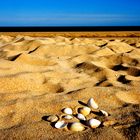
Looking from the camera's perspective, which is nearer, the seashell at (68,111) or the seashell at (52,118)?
the seashell at (52,118)

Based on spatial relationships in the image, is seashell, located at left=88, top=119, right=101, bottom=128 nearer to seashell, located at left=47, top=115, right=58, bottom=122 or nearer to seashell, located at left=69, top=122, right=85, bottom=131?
seashell, located at left=69, top=122, right=85, bottom=131

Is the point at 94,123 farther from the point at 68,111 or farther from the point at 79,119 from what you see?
the point at 68,111

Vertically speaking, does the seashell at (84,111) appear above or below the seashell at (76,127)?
below

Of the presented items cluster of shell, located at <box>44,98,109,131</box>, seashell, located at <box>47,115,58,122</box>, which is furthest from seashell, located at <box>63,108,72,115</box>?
seashell, located at <box>47,115,58,122</box>

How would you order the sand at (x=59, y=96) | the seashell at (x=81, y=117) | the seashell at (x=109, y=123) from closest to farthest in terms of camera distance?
the sand at (x=59, y=96) < the seashell at (x=109, y=123) < the seashell at (x=81, y=117)

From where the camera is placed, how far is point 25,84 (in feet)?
9.91

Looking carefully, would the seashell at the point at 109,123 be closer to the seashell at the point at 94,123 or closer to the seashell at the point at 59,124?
the seashell at the point at 94,123

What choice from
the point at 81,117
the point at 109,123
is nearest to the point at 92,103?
the point at 81,117

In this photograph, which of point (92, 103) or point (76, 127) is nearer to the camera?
point (76, 127)

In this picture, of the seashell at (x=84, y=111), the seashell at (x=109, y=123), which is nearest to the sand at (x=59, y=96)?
the seashell at (x=109, y=123)

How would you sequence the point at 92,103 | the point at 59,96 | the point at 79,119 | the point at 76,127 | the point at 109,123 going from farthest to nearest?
the point at 59,96, the point at 92,103, the point at 79,119, the point at 109,123, the point at 76,127

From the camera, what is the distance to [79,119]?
2.23m

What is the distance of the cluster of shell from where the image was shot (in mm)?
2040

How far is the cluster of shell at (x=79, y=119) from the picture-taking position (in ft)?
6.69
